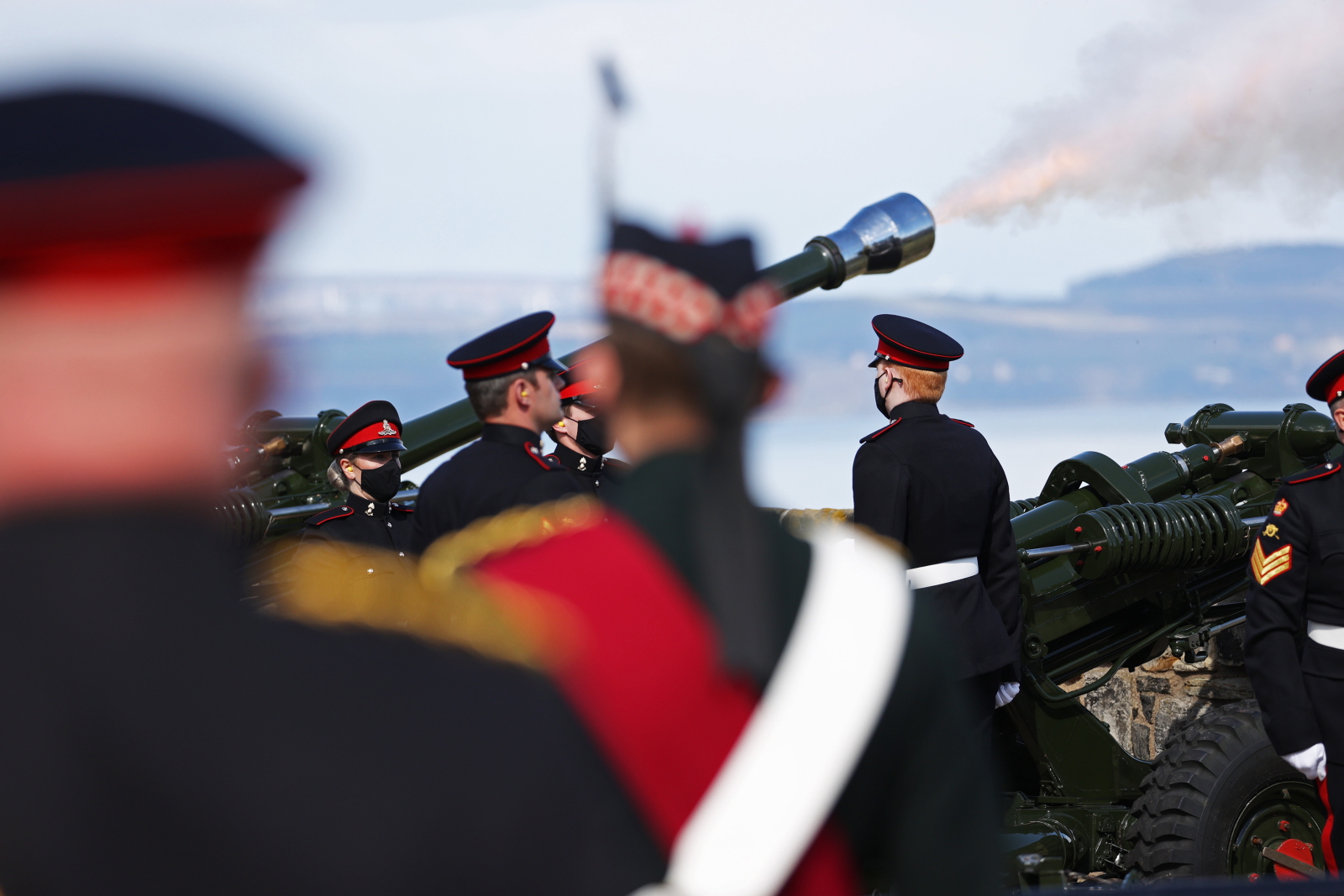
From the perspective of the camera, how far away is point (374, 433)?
614 centimetres

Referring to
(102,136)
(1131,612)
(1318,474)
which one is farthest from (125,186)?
(1131,612)

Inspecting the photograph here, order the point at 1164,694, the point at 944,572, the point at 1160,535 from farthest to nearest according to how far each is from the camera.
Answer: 1. the point at 1164,694
2. the point at 1160,535
3. the point at 944,572

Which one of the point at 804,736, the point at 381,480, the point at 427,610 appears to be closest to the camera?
the point at 427,610

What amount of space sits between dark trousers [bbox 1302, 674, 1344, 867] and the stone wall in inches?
43.2

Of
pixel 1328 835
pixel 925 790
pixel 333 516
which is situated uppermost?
pixel 333 516

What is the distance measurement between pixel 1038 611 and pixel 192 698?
4.73 m

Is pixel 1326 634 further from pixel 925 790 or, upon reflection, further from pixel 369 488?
pixel 369 488

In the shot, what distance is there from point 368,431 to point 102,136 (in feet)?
18.0

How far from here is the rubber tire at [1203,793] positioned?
469 centimetres

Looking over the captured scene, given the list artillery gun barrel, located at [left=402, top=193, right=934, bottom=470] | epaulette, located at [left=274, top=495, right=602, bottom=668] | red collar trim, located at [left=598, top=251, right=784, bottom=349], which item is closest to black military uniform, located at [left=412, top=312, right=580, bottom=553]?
artillery gun barrel, located at [left=402, top=193, right=934, bottom=470]

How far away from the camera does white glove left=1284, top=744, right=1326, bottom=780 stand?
3975mm

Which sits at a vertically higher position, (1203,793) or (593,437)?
(593,437)

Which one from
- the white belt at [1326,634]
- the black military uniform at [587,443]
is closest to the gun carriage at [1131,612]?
the white belt at [1326,634]

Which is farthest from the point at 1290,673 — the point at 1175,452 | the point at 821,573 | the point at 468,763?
the point at 468,763
